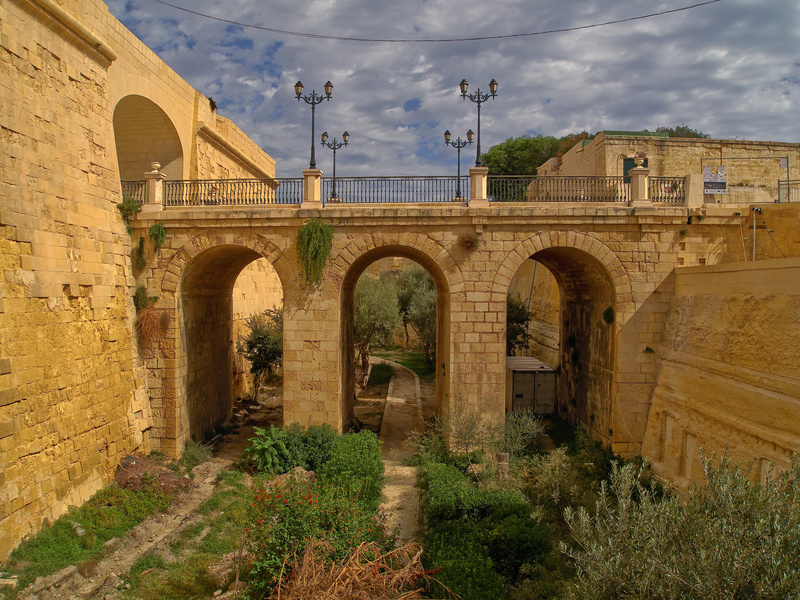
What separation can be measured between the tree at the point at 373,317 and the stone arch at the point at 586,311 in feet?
22.7

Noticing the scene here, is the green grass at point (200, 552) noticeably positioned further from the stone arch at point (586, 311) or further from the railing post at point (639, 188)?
the railing post at point (639, 188)

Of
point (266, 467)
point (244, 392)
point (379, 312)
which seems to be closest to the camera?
point (266, 467)

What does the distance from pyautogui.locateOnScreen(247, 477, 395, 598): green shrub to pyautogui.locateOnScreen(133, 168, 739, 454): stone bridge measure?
4.43 m

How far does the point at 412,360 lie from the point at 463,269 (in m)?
16.3

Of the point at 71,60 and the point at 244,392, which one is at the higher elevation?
the point at 71,60

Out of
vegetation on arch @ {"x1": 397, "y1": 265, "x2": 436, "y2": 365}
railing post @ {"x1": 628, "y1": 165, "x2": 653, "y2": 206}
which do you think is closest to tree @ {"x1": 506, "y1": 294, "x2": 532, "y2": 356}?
vegetation on arch @ {"x1": 397, "y1": 265, "x2": 436, "y2": 365}

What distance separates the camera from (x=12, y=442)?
7.39 metres

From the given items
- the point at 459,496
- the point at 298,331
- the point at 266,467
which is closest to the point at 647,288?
the point at 459,496

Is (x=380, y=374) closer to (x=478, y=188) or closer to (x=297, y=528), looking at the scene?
(x=478, y=188)

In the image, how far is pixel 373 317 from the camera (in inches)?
744

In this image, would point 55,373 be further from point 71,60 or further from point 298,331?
point 71,60

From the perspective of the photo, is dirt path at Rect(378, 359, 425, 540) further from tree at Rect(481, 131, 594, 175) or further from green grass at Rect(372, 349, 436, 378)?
tree at Rect(481, 131, 594, 175)

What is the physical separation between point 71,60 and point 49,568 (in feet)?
28.9

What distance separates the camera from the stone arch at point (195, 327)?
443 inches
